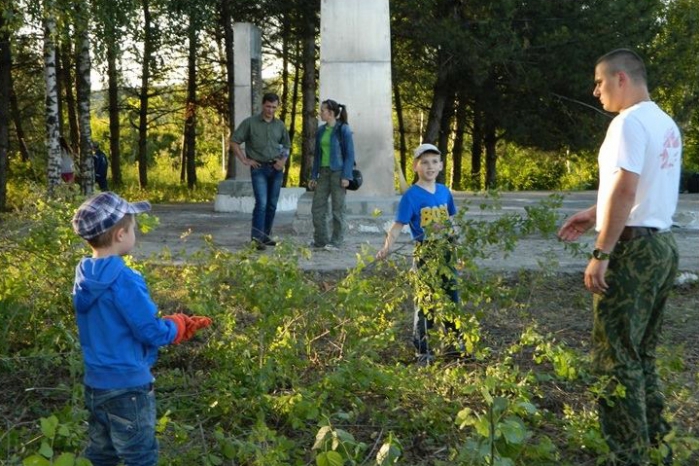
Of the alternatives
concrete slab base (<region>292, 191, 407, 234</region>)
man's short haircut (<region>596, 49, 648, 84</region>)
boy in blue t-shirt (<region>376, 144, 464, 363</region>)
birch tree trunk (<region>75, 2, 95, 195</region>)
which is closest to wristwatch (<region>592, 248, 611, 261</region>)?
man's short haircut (<region>596, 49, 648, 84</region>)

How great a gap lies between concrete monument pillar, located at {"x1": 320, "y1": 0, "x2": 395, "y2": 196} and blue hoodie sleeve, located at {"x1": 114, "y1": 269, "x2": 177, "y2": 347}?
10.7 m

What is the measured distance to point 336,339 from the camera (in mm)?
6285

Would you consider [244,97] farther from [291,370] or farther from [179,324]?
[179,324]

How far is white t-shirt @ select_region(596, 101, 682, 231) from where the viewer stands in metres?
4.22

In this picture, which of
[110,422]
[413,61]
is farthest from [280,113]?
[110,422]

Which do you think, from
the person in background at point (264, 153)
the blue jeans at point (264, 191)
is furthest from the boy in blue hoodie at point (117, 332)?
the blue jeans at point (264, 191)

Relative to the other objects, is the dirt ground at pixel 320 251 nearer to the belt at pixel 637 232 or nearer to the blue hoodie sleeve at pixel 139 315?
the belt at pixel 637 232

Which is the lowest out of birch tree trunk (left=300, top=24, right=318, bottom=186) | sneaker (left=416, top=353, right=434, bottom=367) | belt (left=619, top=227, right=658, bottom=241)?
sneaker (left=416, top=353, right=434, bottom=367)

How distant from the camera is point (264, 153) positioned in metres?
11.7

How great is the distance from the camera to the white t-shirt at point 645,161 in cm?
422

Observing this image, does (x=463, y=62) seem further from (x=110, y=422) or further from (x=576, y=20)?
(x=110, y=422)

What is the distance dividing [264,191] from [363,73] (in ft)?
10.7

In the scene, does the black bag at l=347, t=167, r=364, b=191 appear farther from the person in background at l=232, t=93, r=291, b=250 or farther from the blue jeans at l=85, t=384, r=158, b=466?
the blue jeans at l=85, t=384, r=158, b=466

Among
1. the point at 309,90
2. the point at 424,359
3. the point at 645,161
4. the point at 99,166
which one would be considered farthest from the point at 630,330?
the point at 309,90
